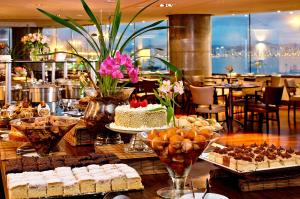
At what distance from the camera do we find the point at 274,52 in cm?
1461

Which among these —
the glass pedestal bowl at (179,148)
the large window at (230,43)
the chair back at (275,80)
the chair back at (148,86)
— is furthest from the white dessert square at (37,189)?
the large window at (230,43)

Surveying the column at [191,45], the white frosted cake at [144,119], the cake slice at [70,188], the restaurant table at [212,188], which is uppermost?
the column at [191,45]

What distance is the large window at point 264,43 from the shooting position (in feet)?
46.4

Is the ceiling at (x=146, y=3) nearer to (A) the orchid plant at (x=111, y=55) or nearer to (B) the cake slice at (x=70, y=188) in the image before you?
(A) the orchid plant at (x=111, y=55)

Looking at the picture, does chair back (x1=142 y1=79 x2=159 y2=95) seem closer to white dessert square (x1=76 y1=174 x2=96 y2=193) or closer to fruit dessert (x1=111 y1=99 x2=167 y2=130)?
fruit dessert (x1=111 y1=99 x2=167 y2=130)

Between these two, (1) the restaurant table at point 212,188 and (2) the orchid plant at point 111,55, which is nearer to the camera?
(1) the restaurant table at point 212,188

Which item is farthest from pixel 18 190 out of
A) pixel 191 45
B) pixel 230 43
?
pixel 230 43

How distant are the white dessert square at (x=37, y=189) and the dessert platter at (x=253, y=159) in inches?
26.1

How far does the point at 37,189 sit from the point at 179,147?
1.57ft

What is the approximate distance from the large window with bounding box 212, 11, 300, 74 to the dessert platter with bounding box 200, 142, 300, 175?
481 inches

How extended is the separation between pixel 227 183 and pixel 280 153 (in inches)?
10.4

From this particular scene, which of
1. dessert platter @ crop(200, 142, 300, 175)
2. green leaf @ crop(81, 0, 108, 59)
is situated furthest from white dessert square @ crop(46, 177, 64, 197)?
green leaf @ crop(81, 0, 108, 59)

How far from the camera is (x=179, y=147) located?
1.61 metres

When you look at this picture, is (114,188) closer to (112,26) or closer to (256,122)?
(112,26)
